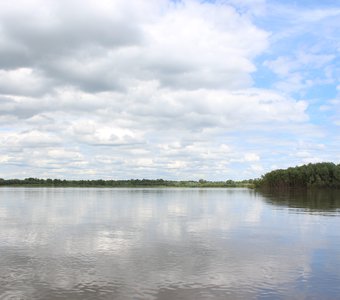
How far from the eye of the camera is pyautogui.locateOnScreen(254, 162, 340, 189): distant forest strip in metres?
167

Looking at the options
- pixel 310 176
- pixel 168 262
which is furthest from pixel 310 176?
pixel 168 262

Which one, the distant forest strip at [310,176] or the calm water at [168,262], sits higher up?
the distant forest strip at [310,176]

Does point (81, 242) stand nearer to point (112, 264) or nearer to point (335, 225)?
point (112, 264)

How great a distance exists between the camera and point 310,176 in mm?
170250

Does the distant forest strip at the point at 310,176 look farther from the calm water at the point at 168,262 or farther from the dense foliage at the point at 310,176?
the calm water at the point at 168,262

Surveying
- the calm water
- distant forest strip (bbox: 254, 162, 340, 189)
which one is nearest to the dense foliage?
distant forest strip (bbox: 254, 162, 340, 189)

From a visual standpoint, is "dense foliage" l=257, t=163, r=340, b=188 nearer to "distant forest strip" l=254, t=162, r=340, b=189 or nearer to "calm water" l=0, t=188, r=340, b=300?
"distant forest strip" l=254, t=162, r=340, b=189

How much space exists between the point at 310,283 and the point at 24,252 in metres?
16.0

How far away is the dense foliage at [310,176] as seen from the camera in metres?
167

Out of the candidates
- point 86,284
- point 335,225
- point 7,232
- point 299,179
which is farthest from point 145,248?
point 299,179

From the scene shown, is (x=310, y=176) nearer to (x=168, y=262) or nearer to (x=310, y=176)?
(x=310, y=176)

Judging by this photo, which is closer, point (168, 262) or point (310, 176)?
point (168, 262)

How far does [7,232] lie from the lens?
3338 centimetres

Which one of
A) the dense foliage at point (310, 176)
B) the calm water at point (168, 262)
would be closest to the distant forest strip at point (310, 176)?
the dense foliage at point (310, 176)
